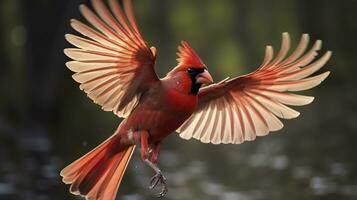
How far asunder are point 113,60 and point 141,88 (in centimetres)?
39

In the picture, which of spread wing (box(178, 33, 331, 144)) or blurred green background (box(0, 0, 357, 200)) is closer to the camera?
spread wing (box(178, 33, 331, 144))

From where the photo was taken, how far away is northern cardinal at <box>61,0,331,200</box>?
6.37m

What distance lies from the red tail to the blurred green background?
341 centimetres

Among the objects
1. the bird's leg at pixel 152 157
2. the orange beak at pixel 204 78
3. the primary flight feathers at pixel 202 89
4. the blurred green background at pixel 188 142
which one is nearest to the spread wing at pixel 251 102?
the primary flight feathers at pixel 202 89

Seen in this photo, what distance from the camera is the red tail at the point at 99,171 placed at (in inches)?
270

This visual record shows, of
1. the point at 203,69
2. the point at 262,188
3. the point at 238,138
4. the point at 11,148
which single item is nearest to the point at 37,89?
the point at 11,148

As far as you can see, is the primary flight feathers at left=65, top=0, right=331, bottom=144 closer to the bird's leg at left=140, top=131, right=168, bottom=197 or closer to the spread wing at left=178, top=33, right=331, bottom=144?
the spread wing at left=178, top=33, right=331, bottom=144

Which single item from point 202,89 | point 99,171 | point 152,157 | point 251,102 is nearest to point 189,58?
point 152,157

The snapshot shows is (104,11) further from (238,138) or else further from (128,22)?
(238,138)

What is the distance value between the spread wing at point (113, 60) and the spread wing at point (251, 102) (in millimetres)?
831

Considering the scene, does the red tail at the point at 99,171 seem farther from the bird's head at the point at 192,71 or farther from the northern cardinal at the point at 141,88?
the bird's head at the point at 192,71

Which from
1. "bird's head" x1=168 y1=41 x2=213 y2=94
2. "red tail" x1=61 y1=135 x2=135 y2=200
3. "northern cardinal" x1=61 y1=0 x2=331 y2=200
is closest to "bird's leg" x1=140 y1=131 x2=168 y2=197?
"northern cardinal" x1=61 y1=0 x2=331 y2=200

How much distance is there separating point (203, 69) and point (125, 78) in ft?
1.81

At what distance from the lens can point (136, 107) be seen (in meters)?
6.91
